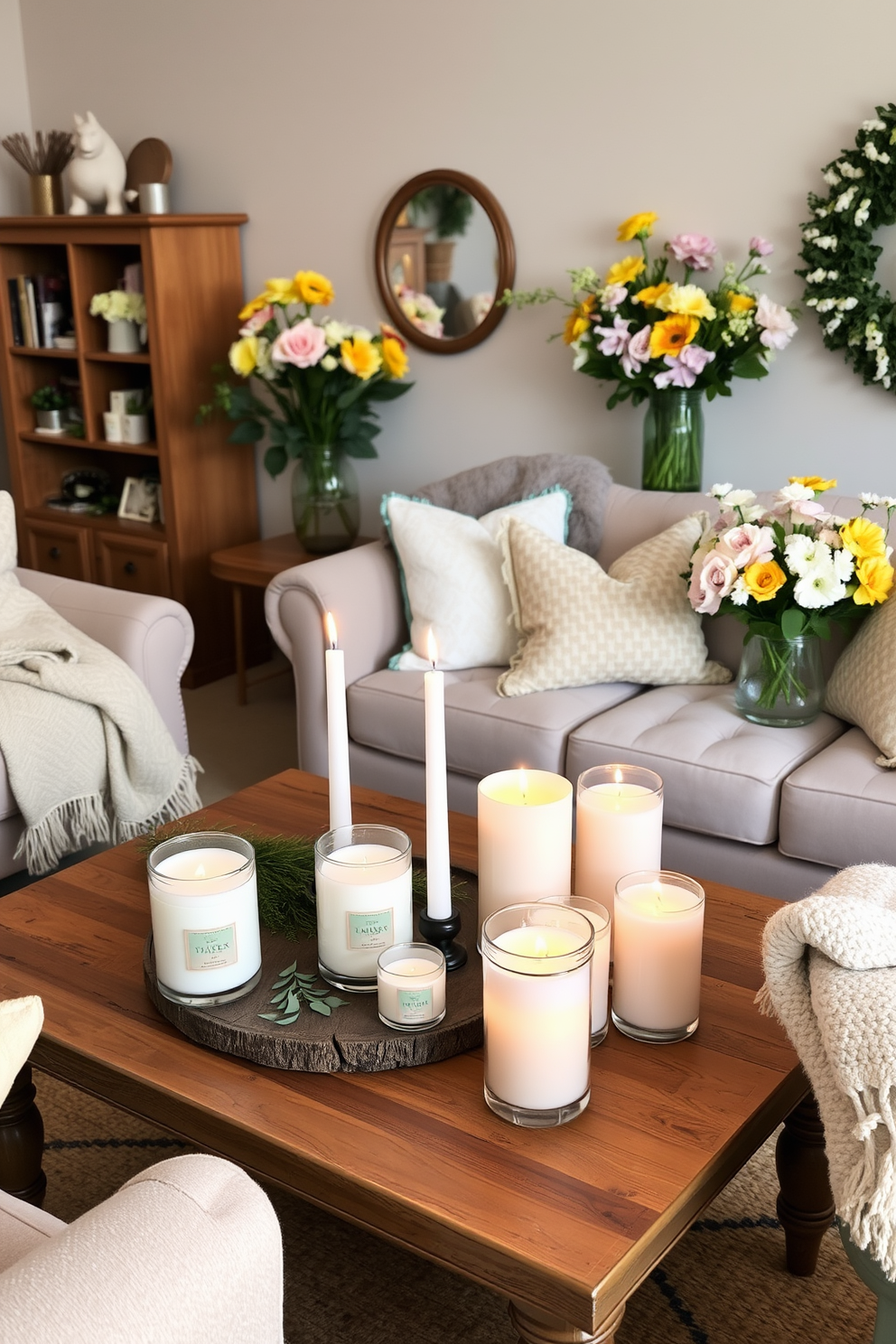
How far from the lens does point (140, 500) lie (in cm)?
413

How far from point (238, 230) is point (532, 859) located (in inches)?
123

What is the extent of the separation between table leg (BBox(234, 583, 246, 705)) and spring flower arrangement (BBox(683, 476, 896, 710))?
5.56 feet

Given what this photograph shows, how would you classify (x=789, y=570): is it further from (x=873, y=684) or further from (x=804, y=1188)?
(x=804, y=1188)

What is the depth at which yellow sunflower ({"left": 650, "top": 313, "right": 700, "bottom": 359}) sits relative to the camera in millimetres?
2779

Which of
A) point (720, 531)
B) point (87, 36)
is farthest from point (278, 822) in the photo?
point (87, 36)

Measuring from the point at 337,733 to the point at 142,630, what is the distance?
4.51ft

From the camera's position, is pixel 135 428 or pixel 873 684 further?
pixel 135 428

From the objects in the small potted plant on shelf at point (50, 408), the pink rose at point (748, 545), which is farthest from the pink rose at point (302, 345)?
the pink rose at point (748, 545)

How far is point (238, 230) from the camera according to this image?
12.8 feet

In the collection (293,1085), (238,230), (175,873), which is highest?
(238,230)

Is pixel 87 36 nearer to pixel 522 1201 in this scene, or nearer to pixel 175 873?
pixel 175 873

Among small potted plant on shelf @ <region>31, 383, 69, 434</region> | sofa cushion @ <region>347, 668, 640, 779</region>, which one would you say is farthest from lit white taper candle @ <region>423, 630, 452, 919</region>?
small potted plant on shelf @ <region>31, 383, 69, 434</region>

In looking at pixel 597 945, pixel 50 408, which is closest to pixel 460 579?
pixel 597 945

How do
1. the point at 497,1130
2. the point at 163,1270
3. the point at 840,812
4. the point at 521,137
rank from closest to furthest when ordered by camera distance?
1. the point at 163,1270
2. the point at 497,1130
3. the point at 840,812
4. the point at 521,137
